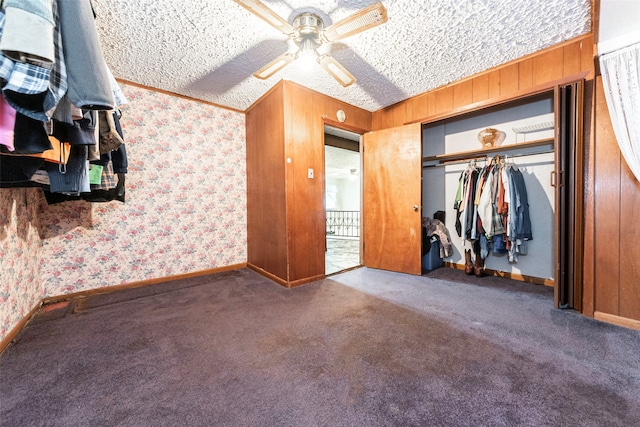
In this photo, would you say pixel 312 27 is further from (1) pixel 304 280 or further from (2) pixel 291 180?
(1) pixel 304 280

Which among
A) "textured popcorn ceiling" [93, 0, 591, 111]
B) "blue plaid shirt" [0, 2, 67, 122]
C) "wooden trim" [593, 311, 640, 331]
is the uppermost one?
"textured popcorn ceiling" [93, 0, 591, 111]

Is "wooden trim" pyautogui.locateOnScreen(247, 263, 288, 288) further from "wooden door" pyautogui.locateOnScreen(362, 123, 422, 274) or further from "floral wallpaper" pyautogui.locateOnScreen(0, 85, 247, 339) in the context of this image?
"wooden door" pyautogui.locateOnScreen(362, 123, 422, 274)

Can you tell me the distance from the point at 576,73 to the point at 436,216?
1.94 meters

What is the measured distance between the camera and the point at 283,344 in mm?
1603

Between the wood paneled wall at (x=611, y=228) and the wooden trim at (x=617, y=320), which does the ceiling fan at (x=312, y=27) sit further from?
the wooden trim at (x=617, y=320)

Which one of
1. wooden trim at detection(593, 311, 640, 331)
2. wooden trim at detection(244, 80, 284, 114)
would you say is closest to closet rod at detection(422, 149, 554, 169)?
wooden trim at detection(593, 311, 640, 331)

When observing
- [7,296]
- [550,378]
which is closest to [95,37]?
[7,296]

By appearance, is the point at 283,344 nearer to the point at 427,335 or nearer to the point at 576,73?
the point at 427,335

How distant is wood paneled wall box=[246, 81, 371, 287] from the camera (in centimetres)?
270

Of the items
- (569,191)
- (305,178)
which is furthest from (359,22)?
(569,191)

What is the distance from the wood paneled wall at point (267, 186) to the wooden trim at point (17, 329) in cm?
201

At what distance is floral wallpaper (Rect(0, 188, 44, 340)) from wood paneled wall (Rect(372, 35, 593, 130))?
3.78m

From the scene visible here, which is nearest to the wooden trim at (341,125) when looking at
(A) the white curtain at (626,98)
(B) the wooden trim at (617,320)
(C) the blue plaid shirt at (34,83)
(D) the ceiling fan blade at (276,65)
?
(D) the ceiling fan blade at (276,65)

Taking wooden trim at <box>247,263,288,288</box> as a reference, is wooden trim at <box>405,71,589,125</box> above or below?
above
